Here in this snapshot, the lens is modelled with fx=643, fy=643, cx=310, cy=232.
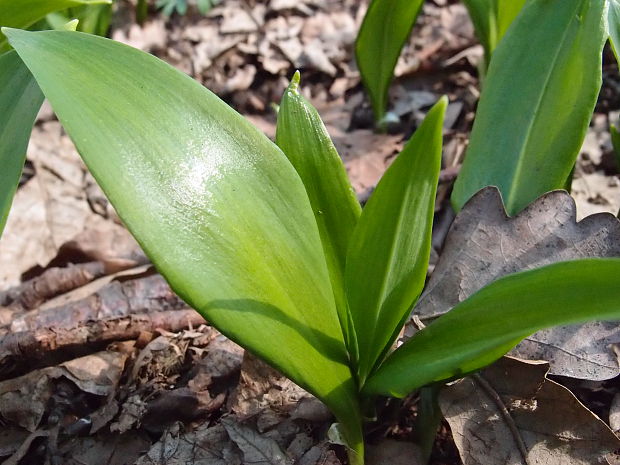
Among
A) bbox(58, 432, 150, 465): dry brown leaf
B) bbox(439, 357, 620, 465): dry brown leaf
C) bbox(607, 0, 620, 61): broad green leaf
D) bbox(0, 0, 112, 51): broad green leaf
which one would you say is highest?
bbox(0, 0, 112, 51): broad green leaf

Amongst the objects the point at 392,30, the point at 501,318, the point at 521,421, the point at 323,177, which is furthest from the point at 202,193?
the point at 392,30

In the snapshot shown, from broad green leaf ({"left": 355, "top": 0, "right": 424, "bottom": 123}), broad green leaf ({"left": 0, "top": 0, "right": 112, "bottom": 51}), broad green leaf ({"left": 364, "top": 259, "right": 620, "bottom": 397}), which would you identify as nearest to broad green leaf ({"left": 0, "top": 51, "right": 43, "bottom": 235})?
broad green leaf ({"left": 0, "top": 0, "right": 112, "bottom": 51})

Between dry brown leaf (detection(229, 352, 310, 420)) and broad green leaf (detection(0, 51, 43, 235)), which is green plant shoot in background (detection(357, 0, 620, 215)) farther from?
broad green leaf (detection(0, 51, 43, 235))

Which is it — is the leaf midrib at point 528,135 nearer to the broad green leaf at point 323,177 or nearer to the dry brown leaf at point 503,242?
the dry brown leaf at point 503,242

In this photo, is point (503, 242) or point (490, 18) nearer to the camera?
point (503, 242)

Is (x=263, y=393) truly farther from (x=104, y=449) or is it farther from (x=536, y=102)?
(x=536, y=102)

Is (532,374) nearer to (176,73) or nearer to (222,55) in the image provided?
(176,73)
